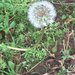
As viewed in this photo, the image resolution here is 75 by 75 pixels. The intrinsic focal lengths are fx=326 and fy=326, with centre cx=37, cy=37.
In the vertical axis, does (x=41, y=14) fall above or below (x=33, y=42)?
above

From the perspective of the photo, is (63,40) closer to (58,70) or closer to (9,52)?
(58,70)

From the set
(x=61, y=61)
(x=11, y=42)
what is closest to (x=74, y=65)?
(x=61, y=61)

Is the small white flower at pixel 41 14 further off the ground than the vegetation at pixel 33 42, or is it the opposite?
the small white flower at pixel 41 14

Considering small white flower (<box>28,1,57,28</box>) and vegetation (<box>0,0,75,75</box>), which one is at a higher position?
small white flower (<box>28,1,57,28</box>)
